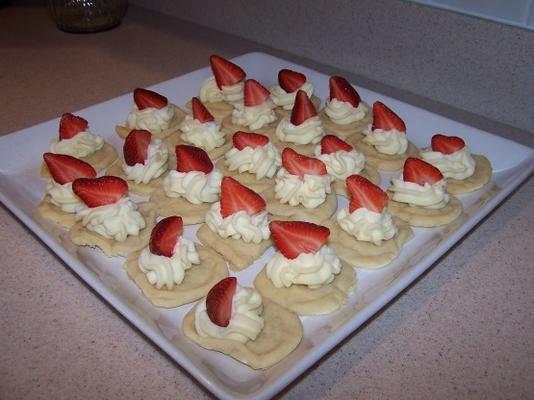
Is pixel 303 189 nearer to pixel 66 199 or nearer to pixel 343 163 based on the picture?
pixel 343 163

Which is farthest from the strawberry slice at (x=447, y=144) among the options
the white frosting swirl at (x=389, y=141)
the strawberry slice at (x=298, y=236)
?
the strawberry slice at (x=298, y=236)

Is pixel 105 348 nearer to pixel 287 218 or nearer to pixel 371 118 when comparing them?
pixel 287 218

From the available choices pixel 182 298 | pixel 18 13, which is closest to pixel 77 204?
pixel 182 298

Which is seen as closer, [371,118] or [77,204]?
[77,204]

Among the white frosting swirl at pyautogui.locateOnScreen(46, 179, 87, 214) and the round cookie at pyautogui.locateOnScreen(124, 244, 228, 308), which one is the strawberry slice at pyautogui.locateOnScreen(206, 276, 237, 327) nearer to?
the round cookie at pyautogui.locateOnScreen(124, 244, 228, 308)

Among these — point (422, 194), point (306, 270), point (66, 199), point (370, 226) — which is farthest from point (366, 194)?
point (66, 199)

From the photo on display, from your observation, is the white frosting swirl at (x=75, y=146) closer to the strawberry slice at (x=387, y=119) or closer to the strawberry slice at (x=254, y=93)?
the strawberry slice at (x=254, y=93)

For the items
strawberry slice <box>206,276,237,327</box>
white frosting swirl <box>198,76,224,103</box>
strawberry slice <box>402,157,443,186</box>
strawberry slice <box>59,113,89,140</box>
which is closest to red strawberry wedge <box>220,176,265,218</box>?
strawberry slice <box>206,276,237,327</box>
